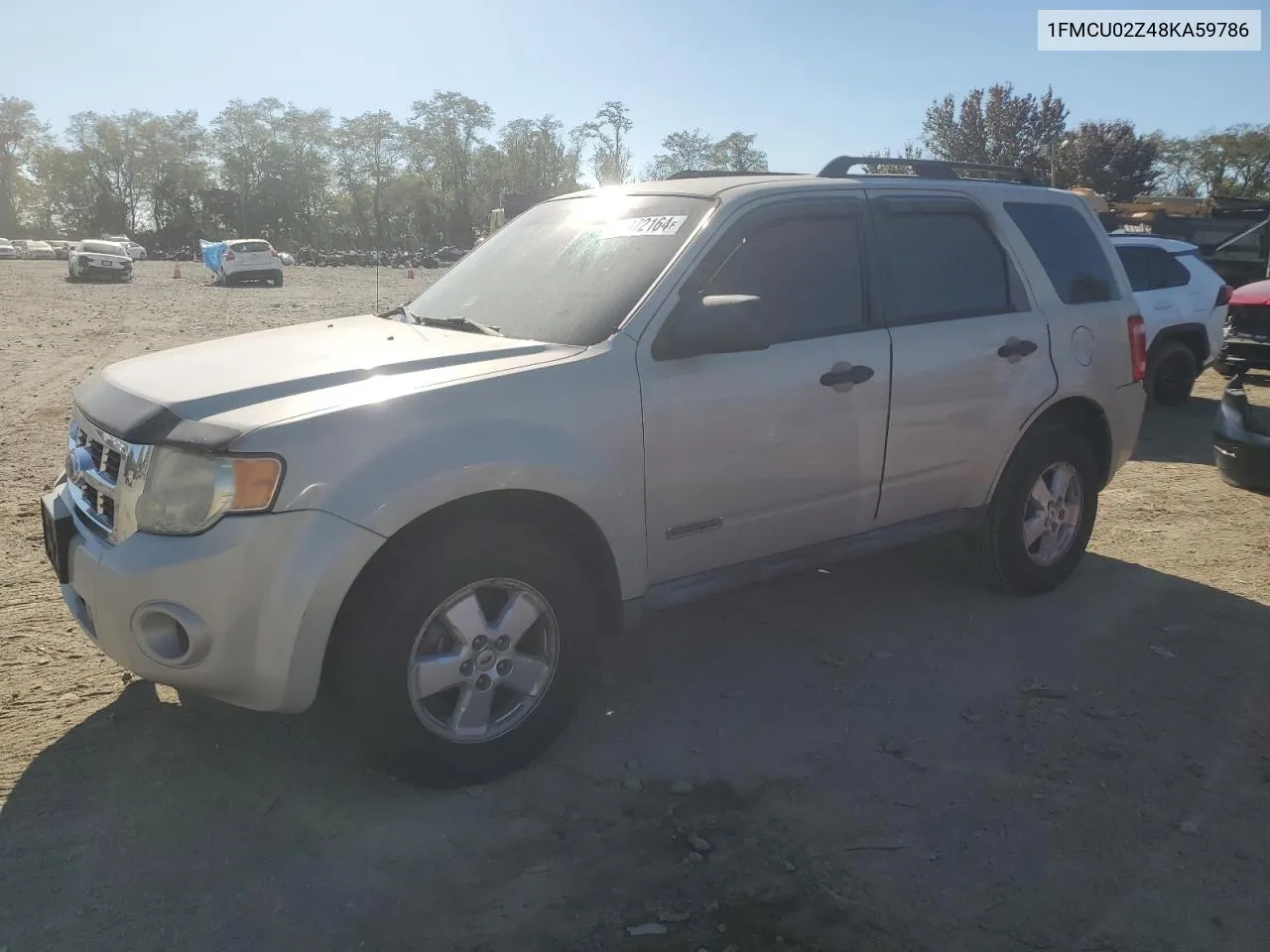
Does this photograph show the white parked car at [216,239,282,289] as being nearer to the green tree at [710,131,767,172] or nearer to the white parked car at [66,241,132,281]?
the white parked car at [66,241,132,281]

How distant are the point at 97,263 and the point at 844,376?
3889 centimetres

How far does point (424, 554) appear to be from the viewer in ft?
9.95

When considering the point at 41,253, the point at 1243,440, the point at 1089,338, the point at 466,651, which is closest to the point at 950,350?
the point at 1089,338

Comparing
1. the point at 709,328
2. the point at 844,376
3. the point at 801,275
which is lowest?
the point at 844,376

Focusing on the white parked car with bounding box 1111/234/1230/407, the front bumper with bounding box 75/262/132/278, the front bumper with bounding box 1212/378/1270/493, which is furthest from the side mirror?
the front bumper with bounding box 75/262/132/278

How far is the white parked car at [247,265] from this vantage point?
35891 millimetres

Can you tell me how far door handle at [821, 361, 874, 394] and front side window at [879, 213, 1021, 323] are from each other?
1.27ft

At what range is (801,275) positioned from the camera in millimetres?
4027

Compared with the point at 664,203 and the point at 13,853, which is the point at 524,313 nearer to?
the point at 664,203

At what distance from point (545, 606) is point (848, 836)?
118 cm

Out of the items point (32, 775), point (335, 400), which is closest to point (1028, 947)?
point (335, 400)

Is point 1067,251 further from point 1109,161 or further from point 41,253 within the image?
point 41,253

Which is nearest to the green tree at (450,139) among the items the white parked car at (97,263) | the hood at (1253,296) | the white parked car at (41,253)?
the white parked car at (41,253)

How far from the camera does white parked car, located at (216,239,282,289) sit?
3589 centimetres
